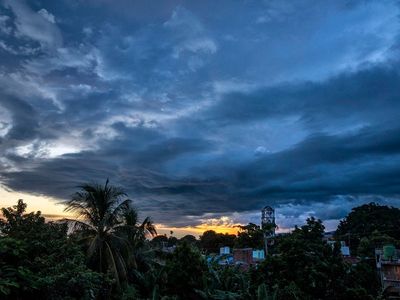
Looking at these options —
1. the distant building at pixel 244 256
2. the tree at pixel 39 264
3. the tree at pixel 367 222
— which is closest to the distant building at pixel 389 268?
the distant building at pixel 244 256

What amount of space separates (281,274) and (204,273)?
377 cm

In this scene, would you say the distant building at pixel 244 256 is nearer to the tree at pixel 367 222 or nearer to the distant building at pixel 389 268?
the distant building at pixel 389 268

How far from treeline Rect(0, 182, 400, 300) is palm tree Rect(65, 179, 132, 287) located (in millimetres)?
52

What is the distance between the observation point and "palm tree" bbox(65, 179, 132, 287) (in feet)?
76.7

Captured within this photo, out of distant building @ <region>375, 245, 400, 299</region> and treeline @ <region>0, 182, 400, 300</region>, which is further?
distant building @ <region>375, 245, 400, 299</region>

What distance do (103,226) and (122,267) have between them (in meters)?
2.41

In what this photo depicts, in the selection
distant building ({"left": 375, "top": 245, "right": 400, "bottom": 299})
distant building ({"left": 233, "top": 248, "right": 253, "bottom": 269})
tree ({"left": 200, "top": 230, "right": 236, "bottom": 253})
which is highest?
tree ({"left": 200, "top": 230, "right": 236, "bottom": 253})

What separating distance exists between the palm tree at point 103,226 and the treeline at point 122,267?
2.1 inches

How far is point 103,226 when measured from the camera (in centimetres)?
2388

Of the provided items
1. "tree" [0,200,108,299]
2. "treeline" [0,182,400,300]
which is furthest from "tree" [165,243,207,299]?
"tree" [0,200,108,299]

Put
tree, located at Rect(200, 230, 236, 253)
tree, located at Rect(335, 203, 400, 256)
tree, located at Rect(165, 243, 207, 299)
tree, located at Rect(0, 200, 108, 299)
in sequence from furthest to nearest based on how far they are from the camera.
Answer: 1. tree, located at Rect(335, 203, 400, 256)
2. tree, located at Rect(200, 230, 236, 253)
3. tree, located at Rect(165, 243, 207, 299)
4. tree, located at Rect(0, 200, 108, 299)

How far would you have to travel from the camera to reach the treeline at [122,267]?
15758mm

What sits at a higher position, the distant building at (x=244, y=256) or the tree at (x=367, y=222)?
the tree at (x=367, y=222)

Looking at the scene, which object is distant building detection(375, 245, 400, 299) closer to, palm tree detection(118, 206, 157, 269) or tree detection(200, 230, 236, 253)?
palm tree detection(118, 206, 157, 269)
